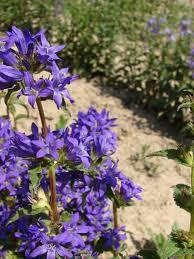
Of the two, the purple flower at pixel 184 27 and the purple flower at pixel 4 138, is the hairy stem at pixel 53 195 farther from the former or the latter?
the purple flower at pixel 184 27

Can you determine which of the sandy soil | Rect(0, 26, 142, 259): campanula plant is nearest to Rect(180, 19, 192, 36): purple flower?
the sandy soil

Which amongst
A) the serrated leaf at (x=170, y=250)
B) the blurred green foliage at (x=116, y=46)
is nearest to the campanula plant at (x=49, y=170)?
the serrated leaf at (x=170, y=250)

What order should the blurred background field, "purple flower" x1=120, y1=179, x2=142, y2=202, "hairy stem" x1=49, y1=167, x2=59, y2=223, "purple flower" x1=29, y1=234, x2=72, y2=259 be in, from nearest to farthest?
"hairy stem" x1=49, y1=167, x2=59, y2=223 → "purple flower" x1=29, y1=234, x2=72, y2=259 → "purple flower" x1=120, y1=179, x2=142, y2=202 → the blurred background field

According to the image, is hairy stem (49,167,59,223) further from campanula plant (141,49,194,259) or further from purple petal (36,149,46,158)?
campanula plant (141,49,194,259)

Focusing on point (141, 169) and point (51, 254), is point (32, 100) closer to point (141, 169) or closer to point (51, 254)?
point (51, 254)

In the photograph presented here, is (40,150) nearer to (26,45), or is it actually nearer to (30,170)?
(30,170)

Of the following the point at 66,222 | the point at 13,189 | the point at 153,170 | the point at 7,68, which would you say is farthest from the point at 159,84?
the point at 7,68
